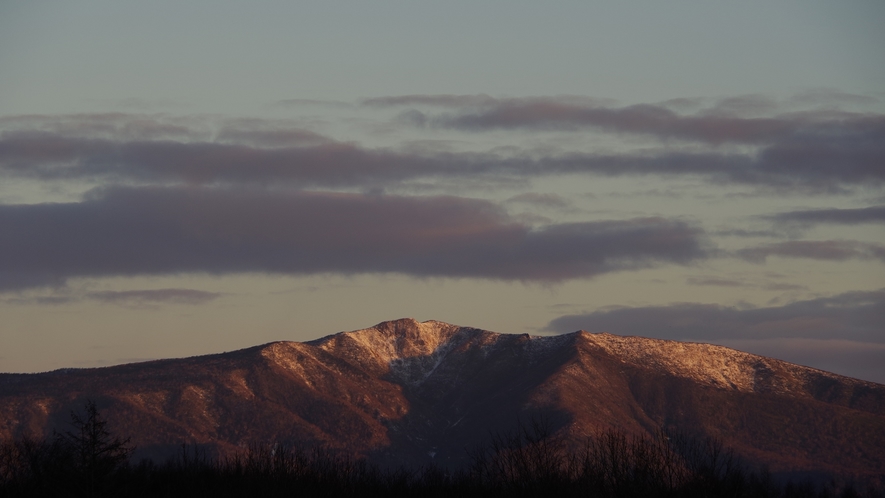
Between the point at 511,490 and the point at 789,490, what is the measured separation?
63.8 m

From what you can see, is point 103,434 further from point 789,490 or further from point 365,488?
point 789,490

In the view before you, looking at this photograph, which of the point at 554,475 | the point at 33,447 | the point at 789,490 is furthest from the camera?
the point at 789,490

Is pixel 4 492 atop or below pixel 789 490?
atop

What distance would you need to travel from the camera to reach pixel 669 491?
81.2 meters

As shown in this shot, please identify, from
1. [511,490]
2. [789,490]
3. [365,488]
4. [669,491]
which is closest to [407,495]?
[365,488]

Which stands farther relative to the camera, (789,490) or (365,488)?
(789,490)

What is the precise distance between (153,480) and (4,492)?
10.6 metres

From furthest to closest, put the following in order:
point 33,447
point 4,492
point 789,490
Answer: point 789,490 < point 33,447 < point 4,492

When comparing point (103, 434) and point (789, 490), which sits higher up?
point (103, 434)

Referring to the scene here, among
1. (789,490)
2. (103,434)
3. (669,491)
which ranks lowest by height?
(789,490)

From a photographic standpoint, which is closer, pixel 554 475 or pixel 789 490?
pixel 554 475

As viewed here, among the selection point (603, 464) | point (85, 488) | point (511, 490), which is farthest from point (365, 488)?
point (85, 488)

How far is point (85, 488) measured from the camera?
6488cm

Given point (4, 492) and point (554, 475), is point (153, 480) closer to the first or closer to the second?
point (4, 492)
